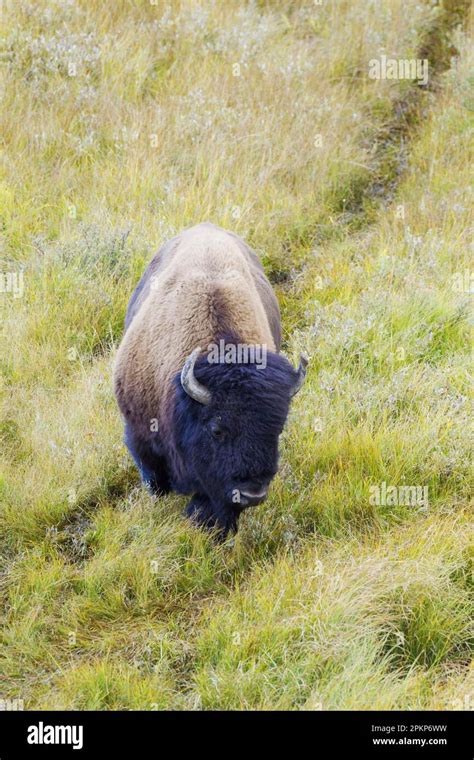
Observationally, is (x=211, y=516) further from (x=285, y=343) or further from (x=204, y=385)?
(x=285, y=343)

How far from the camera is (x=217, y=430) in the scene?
4.08 meters

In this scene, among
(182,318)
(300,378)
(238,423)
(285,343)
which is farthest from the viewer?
(285,343)

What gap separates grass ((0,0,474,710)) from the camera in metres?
3.85

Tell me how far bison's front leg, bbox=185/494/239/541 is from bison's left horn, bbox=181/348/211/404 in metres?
0.75

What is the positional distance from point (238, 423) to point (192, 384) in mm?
322

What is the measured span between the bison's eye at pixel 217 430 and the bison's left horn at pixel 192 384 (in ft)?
0.40

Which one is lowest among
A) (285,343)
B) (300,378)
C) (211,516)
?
(211,516)

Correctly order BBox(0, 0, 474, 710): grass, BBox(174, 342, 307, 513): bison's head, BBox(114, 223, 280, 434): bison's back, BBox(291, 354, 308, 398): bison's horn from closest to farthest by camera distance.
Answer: BBox(0, 0, 474, 710): grass → BBox(174, 342, 307, 513): bison's head → BBox(291, 354, 308, 398): bison's horn → BBox(114, 223, 280, 434): bison's back

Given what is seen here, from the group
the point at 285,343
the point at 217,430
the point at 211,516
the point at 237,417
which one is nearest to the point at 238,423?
the point at 237,417

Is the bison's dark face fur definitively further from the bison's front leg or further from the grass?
the grass

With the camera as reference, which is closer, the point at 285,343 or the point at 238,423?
the point at 238,423

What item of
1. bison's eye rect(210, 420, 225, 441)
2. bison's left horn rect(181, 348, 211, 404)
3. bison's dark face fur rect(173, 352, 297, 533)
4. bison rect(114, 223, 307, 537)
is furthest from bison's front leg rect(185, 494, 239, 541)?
bison's left horn rect(181, 348, 211, 404)

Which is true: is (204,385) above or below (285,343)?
above

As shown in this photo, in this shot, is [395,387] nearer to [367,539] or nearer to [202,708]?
[367,539]
